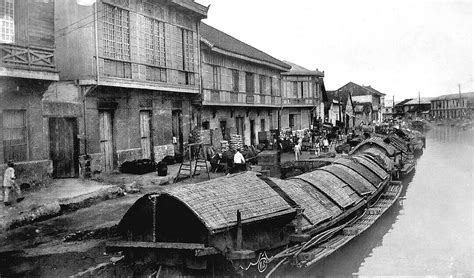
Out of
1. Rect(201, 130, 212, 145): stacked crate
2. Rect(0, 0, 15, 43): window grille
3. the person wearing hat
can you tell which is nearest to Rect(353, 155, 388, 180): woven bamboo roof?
Rect(201, 130, 212, 145): stacked crate

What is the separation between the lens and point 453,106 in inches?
3511

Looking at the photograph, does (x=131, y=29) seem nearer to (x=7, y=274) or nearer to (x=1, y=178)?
(x=1, y=178)

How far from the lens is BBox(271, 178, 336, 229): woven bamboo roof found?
10.2 metres

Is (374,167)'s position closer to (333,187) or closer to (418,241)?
(418,241)

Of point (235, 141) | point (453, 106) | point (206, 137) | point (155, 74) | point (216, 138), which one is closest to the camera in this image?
point (155, 74)

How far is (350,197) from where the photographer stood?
42.7ft

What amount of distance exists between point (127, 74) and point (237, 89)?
11567 mm

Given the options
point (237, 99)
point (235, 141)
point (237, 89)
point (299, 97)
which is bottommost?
point (235, 141)

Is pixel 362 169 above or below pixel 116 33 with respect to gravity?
below

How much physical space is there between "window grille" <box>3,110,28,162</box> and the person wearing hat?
0.94 m

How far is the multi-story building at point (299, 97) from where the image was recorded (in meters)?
38.4

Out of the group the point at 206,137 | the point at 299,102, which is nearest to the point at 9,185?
the point at 206,137

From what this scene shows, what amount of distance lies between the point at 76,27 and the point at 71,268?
35.5 feet

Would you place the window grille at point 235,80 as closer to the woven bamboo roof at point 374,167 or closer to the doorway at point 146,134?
the doorway at point 146,134
